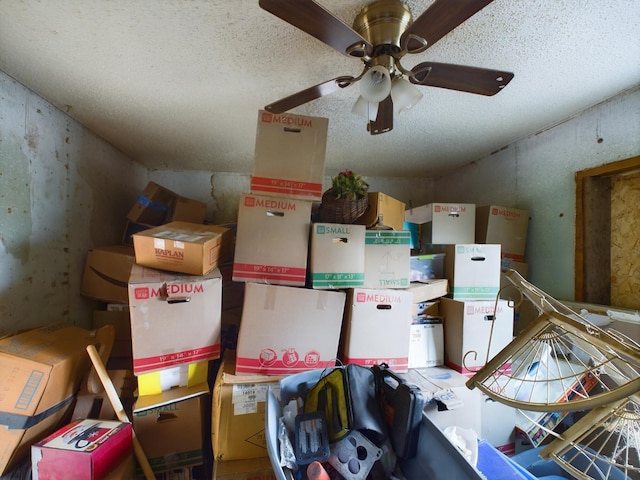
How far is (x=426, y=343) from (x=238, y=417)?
1.19m

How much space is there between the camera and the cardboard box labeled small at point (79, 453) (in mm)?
1217

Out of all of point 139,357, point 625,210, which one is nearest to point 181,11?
point 139,357

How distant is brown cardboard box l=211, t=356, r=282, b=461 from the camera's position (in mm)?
1507

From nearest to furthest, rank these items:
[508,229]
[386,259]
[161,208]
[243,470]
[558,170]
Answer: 1. [243,470]
2. [386,259]
3. [558,170]
4. [508,229]
5. [161,208]

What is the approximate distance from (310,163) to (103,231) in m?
1.92

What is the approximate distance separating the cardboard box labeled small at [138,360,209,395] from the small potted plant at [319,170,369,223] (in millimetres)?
1111

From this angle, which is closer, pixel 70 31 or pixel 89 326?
pixel 70 31

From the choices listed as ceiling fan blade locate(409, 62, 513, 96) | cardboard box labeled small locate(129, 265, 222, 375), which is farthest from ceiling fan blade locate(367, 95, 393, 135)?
cardboard box labeled small locate(129, 265, 222, 375)

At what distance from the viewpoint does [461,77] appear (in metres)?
1.15

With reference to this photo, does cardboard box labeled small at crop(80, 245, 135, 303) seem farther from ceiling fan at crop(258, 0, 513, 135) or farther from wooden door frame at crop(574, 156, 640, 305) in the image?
wooden door frame at crop(574, 156, 640, 305)

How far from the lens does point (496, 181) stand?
279 cm

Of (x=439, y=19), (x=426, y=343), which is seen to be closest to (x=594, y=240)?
(x=426, y=343)

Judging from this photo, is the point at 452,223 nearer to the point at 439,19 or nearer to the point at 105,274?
the point at 439,19

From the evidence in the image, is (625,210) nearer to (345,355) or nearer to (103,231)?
(345,355)
